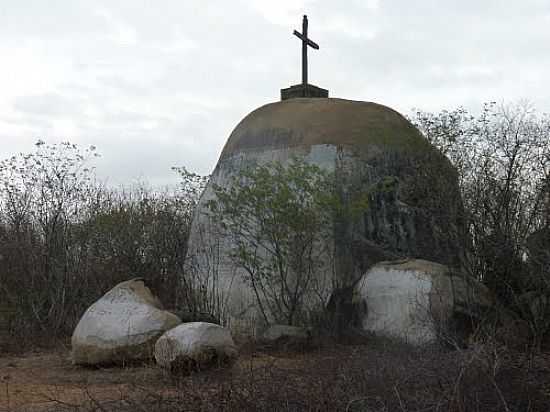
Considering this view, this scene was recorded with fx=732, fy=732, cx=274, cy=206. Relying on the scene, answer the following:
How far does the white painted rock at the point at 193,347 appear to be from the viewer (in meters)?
8.17

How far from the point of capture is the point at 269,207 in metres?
11.3

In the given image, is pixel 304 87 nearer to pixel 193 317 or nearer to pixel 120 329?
pixel 193 317

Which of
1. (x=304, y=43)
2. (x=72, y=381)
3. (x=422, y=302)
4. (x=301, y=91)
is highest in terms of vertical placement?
(x=304, y=43)

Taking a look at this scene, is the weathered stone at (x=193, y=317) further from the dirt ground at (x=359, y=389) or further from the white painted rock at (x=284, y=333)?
the dirt ground at (x=359, y=389)

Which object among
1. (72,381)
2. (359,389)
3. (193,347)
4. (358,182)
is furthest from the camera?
(358,182)

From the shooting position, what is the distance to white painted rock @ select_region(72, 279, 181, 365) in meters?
9.27

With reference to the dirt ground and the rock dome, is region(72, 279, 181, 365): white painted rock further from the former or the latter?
the rock dome

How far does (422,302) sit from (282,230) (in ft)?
8.06

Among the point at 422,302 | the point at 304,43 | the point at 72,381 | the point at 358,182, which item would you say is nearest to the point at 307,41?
the point at 304,43

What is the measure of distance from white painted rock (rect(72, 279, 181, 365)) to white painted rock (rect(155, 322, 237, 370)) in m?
0.90

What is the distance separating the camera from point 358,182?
11.9 meters

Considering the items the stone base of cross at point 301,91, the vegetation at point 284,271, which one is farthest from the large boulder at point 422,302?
the stone base of cross at point 301,91

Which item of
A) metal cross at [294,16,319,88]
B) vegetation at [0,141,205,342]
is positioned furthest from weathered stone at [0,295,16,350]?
metal cross at [294,16,319,88]

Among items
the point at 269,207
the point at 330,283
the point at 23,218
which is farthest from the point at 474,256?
the point at 23,218
